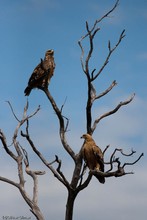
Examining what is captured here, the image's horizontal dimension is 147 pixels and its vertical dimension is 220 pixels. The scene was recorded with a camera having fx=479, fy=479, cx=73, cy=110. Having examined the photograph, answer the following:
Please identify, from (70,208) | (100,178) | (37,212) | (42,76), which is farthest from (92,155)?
(42,76)

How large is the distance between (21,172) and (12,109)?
4.52 feet

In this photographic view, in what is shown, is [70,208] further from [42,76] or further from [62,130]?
[42,76]

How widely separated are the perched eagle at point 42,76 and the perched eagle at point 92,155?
177 centimetres

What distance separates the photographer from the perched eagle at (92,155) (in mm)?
8945

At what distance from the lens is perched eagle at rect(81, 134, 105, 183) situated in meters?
8.95

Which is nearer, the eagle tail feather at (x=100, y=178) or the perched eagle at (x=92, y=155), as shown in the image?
the eagle tail feather at (x=100, y=178)

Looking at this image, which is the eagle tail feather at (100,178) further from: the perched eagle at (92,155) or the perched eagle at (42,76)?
the perched eagle at (42,76)

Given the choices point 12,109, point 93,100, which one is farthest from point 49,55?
point 93,100

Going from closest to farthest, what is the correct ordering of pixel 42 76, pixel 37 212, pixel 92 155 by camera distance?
pixel 37 212 < pixel 92 155 < pixel 42 76

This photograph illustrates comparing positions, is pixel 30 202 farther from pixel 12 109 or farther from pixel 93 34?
pixel 93 34

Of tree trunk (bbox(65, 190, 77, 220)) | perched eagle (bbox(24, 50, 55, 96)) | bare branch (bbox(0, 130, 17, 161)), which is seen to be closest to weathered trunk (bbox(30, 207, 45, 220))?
tree trunk (bbox(65, 190, 77, 220))

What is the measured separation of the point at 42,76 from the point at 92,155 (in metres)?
2.52

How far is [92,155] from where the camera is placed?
29.4 feet

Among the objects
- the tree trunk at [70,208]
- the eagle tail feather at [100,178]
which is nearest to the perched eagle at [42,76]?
the eagle tail feather at [100,178]
